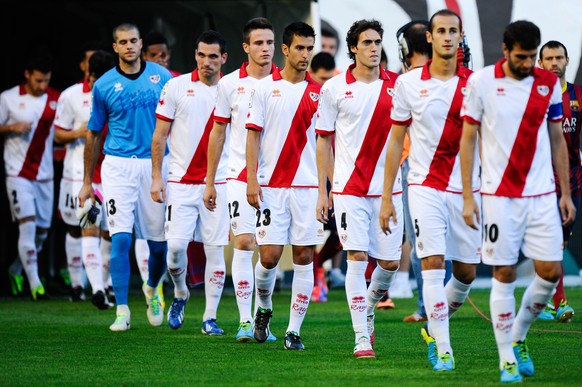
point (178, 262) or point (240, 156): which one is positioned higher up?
point (240, 156)

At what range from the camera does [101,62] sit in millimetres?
13242

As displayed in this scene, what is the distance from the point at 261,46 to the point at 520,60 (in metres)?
3.30

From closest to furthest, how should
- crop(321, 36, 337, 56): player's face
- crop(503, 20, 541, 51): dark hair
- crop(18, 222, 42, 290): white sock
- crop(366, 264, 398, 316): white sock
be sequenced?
1. crop(503, 20, 541, 51): dark hair
2. crop(366, 264, 398, 316): white sock
3. crop(18, 222, 42, 290): white sock
4. crop(321, 36, 337, 56): player's face

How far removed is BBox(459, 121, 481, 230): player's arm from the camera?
23.4ft

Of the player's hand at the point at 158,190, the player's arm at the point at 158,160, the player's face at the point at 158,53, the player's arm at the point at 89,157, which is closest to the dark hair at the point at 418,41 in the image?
the player's arm at the point at 158,160

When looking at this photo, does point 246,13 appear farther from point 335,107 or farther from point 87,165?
point 335,107

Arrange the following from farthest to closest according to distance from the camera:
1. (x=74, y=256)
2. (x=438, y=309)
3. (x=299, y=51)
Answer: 1. (x=74, y=256)
2. (x=299, y=51)
3. (x=438, y=309)

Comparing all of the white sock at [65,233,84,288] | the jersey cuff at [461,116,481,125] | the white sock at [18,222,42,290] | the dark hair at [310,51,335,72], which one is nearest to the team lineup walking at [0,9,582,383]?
the jersey cuff at [461,116,481,125]

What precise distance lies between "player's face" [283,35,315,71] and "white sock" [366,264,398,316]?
1686mm

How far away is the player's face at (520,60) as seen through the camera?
703 centimetres

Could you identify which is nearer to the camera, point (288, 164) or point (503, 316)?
point (503, 316)

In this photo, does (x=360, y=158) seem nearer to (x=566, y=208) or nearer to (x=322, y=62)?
(x=566, y=208)

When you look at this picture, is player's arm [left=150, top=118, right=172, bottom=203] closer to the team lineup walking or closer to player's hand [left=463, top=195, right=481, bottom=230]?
the team lineup walking

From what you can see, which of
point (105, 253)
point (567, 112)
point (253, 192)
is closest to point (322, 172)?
point (253, 192)
